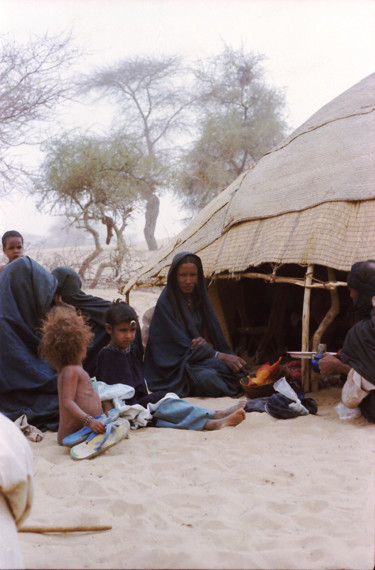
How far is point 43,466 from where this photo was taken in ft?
9.99

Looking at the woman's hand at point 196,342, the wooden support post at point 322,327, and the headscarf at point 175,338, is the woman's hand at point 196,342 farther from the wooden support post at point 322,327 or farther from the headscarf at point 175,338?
the wooden support post at point 322,327

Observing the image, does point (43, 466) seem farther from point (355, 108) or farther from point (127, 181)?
point (127, 181)

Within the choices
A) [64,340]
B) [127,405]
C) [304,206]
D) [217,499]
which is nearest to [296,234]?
[304,206]

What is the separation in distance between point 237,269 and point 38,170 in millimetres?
10434

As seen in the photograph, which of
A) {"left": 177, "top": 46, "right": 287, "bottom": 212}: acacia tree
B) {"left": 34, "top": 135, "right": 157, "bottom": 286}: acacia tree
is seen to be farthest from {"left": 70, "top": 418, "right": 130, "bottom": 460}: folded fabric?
{"left": 177, "top": 46, "right": 287, "bottom": 212}: acacia tree

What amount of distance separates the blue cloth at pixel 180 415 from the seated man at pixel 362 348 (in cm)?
93

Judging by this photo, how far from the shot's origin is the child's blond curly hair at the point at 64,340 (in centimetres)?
336

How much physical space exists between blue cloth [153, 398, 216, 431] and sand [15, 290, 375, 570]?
4.1 inches

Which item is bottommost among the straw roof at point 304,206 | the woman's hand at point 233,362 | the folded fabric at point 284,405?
the folded fabric at point 284,405

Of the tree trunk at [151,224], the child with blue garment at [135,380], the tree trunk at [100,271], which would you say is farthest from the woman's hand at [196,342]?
the tree trunk at [151,224]

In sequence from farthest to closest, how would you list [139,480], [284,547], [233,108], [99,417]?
1. [233,108]
2. [99,417]
3. [139,480]
4. [284,547]

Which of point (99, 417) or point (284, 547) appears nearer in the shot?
point (284, 547)

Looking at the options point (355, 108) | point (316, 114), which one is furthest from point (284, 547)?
point (316, 114)

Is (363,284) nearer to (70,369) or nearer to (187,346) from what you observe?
(187,346)
